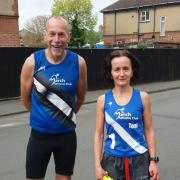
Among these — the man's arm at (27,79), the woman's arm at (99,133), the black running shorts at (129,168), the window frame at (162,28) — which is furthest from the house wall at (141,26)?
the black running shorts at (129,168)

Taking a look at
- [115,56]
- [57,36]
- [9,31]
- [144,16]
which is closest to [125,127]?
[115,56]

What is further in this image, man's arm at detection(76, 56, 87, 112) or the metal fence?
A: the metal fence

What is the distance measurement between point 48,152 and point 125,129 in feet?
2.64

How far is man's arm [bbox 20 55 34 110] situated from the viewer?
375 cm

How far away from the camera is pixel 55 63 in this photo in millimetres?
3717

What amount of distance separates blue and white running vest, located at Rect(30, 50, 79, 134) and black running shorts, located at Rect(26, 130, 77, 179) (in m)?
0.07

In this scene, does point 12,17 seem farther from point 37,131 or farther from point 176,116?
point 37,131

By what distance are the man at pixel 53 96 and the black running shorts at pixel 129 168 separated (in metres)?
0.62

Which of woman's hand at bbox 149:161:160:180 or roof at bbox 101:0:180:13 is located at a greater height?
roof at bbox 101:0:180:13

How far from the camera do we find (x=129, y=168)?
3283mm

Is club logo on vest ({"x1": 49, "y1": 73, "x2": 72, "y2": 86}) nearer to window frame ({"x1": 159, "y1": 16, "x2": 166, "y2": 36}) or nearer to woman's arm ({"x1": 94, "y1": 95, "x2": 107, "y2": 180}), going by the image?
woman's arm ({"x1": 94, "y1": 95, "x2": 107, "y2": 180})

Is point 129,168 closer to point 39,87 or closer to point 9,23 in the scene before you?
point 39,87

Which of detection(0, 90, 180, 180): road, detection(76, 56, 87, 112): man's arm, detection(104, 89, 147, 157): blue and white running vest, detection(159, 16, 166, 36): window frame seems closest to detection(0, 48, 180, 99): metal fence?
detection(0, 90, 180, 180): road

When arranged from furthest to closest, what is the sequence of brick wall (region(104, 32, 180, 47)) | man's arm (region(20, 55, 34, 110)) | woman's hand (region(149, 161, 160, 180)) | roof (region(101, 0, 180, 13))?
roof (region(101, 0, 180, 13))
brick wall (region(104, 32, 180, 47))
man's arm (region(20, 55, 34, 110))
woman's hand (region(149, 161, 160, 180))
